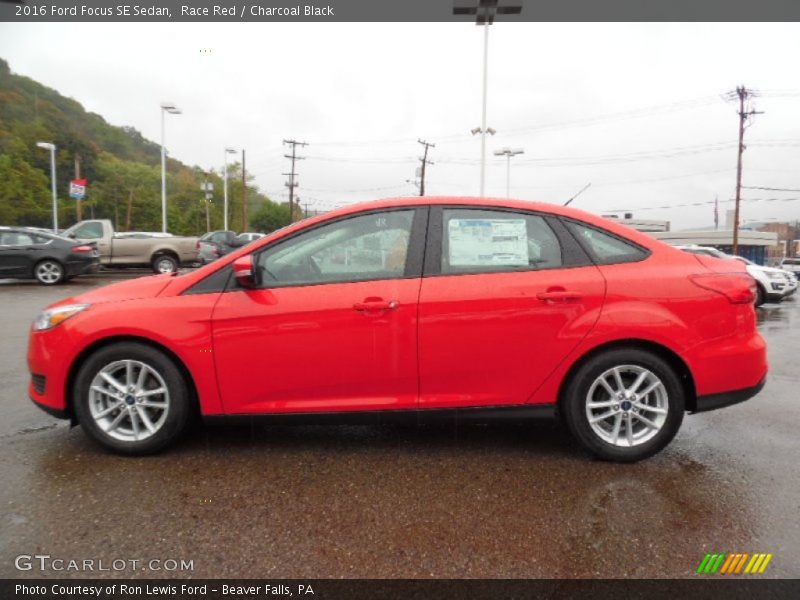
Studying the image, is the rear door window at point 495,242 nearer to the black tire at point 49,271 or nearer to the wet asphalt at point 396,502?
the wet asphalt at point 396,502

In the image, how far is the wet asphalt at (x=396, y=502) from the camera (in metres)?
2.21

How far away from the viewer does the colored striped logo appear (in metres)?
2.16

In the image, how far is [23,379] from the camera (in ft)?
16.0

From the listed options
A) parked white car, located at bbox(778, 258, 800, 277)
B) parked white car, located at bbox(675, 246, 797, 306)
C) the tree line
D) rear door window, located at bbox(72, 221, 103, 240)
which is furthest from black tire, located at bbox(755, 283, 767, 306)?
the tree line

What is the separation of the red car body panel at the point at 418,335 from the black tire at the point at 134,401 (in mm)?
83

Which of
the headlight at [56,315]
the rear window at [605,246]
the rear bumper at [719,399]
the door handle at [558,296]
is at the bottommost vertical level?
the rear bumper at [719,399]

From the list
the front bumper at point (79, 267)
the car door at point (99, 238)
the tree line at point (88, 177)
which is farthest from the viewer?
the tree line at point (88, 177)

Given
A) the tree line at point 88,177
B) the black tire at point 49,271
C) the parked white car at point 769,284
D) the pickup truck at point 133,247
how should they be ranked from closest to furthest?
1. the parked white car at point 769,284
2. the black tire at point 49,271
3. the pickup truck at point 133,247
4. the tree line at point 88,177

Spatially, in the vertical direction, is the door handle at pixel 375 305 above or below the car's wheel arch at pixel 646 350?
above

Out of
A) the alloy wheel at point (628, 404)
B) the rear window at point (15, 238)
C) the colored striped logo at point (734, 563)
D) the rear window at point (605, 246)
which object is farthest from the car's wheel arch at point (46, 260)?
the colored striped logo at point (734, 563)

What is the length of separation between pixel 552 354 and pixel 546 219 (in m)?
0.85

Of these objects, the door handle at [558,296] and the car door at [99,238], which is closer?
the door handle at [558,296]

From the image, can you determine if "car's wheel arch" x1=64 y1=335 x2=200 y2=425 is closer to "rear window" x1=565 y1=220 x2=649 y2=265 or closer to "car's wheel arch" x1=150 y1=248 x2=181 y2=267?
"rear window" x1=565 y1=220 x2=649 y2=265

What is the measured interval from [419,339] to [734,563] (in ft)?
5.78
